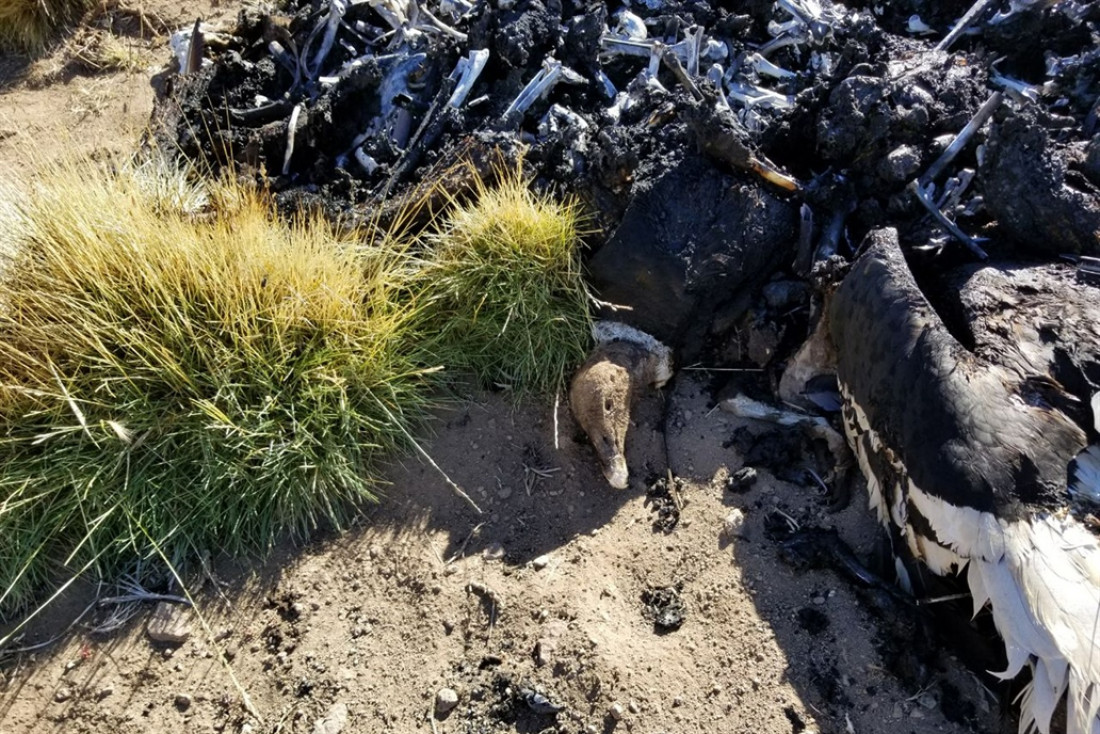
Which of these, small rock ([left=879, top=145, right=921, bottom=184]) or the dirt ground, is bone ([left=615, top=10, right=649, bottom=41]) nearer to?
small rock ([left=879, top=145, right=921, bottom=184])

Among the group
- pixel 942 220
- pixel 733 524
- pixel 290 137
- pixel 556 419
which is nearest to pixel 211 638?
pixel 556 419

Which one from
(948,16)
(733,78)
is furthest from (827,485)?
(948,16)

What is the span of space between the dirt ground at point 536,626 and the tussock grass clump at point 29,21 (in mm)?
3998

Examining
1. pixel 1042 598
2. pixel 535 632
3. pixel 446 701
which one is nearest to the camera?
pixel 1042 598

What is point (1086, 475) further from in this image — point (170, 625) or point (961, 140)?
point (170, 625)

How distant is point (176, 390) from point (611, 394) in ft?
5.24

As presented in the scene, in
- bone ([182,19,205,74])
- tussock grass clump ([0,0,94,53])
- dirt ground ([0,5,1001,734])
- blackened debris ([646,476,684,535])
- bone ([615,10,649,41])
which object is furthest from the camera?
tussock grass clump ([0,0,94,53])

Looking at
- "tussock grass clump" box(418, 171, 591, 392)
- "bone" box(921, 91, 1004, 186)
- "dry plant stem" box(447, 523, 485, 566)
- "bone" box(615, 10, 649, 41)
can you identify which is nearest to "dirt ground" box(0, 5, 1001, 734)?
"dry plant stem" box(447, 523, 485, 566)

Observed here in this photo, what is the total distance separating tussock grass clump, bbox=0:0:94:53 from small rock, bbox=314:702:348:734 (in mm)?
4765

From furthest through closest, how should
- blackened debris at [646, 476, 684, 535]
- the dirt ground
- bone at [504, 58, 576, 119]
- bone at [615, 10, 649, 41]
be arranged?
bone at [615, 10, 649, 41] < bone at [504, 58, 576, 119] < blackened debris at [646, 476, 684, 535] < the dirt ground

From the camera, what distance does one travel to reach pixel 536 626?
2.69 meters

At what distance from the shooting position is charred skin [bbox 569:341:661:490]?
299 centimetres

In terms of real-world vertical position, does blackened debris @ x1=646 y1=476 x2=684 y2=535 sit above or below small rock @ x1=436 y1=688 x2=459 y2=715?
above

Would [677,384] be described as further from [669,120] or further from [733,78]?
[733,78]
